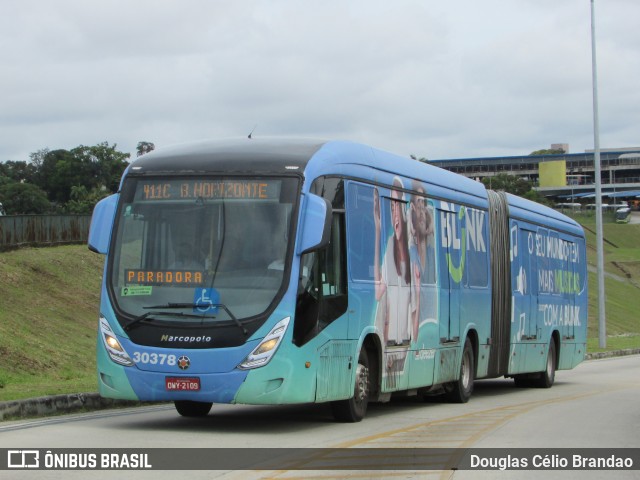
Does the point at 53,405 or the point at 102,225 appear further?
the point at 53,405

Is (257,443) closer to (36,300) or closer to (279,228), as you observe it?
(279,228)

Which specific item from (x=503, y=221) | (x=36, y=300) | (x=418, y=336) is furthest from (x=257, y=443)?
(x=36, y=300)

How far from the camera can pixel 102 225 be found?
1383cm

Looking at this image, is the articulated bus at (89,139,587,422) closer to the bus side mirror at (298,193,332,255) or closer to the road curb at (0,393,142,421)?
the bus side mirror at (298,193,332,255)

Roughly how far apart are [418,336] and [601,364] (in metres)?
20.0

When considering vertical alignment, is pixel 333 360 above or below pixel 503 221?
below

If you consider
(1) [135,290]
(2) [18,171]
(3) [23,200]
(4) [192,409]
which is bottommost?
(4) [192,409]

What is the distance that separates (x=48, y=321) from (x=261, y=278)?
18.2m

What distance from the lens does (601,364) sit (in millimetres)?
35312

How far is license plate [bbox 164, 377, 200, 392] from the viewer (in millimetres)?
12797

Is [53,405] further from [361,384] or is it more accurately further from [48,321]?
[48,321]

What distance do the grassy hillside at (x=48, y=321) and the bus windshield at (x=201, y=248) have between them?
9.93 feet

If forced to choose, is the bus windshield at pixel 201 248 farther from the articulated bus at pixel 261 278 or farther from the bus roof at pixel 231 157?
the bus roof at pixel 231 157

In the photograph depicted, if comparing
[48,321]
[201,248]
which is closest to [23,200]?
[48,321]
